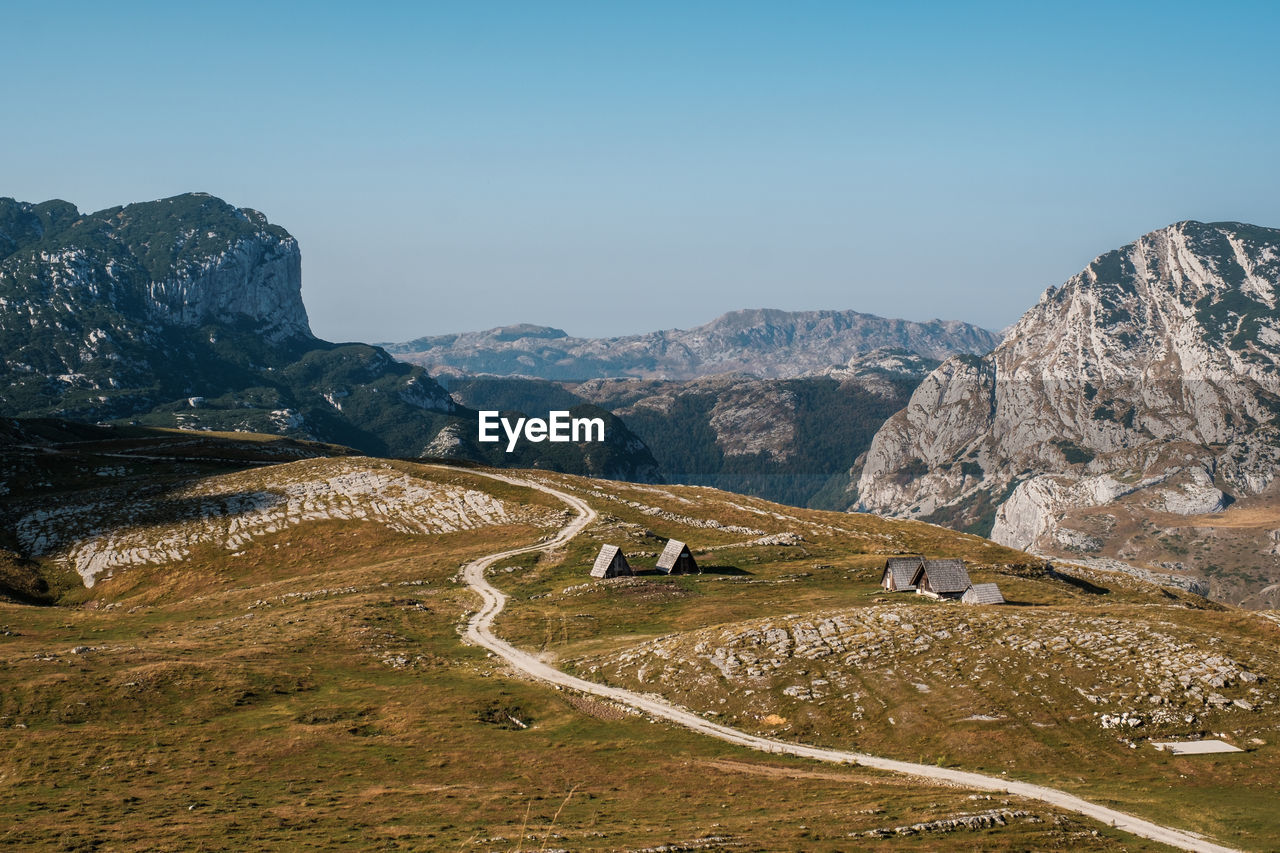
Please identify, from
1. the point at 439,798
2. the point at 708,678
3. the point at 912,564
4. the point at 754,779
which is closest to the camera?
the point at 439,798

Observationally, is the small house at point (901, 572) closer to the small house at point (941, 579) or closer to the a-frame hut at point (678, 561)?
the small house at point (941, 579)

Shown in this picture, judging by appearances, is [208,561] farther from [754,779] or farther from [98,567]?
[754,779]

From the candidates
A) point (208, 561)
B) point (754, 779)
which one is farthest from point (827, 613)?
point (208, 561)

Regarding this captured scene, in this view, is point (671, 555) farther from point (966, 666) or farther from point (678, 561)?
point (966, 666)

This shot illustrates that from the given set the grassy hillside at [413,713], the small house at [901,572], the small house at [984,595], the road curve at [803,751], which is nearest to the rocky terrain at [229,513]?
the grassy hillside at [413,713]

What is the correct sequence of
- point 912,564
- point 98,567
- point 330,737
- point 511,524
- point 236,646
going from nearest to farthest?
point 330,737 → point 236,646 → point 912,564 → point 98,567 → point 511,524

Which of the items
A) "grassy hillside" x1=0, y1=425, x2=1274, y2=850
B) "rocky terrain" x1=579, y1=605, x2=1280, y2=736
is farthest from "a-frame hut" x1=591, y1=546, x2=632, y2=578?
"rocky terrain" x1=579, y1=605, x2=1280, y2=736

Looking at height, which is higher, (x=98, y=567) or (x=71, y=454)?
(x=71, y=454)
